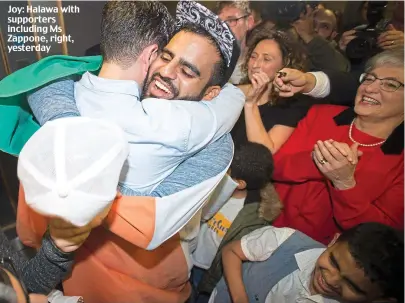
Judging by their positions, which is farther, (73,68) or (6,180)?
(6,180)

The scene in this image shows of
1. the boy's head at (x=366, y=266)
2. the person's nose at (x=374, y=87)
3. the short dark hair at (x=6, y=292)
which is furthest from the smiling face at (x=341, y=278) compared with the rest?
the short dark hair at (x=6, y=292)

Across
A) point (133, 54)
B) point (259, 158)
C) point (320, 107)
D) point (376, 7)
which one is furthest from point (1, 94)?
point (376, 7)

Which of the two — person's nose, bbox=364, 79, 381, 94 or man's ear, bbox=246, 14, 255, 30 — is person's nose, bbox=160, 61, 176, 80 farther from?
person's nose, bbox=364, 79, 381, 94

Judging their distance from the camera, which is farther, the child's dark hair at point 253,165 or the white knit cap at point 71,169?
the child's dark hair at point 253,165

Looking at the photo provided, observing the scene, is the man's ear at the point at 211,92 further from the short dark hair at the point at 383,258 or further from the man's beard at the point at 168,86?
the short dark hair at the point at 383,258

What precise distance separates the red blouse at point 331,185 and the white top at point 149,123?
0.56 feet

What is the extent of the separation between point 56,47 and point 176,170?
392mm

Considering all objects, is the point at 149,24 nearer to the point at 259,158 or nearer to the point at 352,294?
the point at 259,158

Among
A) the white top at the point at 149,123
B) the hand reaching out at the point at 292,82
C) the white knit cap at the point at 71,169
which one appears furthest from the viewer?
the hand reaching out at the point at 292,82

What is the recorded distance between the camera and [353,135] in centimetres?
66

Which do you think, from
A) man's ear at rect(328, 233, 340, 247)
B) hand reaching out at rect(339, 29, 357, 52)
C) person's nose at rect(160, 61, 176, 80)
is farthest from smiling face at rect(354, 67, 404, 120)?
person's nose at rect(160, 61, 176, 80)

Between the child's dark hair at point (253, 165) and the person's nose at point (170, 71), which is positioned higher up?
the person's nose at point (170, 71)

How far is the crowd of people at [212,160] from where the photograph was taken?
558 millimetres

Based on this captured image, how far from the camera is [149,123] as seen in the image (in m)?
0.59
